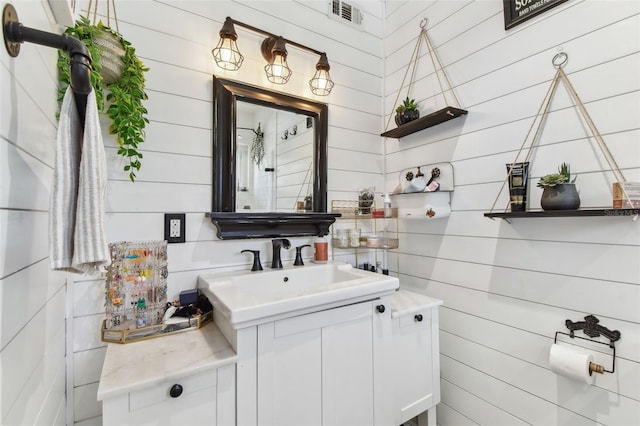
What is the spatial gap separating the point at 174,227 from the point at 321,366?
920 mm

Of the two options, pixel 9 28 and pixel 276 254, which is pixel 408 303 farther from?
pixel 9 28

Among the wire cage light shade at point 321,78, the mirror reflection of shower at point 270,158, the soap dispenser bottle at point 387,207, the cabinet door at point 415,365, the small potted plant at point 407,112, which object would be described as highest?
the wire cage light shade at point 321,78

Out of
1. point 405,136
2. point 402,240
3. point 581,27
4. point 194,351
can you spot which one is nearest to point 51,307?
point 194,351

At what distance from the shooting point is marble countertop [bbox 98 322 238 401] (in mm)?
880

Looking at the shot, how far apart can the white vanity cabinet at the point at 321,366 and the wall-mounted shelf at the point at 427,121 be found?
1054 mm

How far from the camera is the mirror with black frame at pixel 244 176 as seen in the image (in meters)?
1.51

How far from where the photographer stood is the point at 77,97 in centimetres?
65

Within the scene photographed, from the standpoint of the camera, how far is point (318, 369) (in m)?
1.17

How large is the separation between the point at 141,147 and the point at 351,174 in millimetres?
1240

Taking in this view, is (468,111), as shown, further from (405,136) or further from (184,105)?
(184,105)

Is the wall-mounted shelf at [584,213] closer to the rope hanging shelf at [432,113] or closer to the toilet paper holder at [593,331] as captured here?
the toilet paper holder at [593,331]

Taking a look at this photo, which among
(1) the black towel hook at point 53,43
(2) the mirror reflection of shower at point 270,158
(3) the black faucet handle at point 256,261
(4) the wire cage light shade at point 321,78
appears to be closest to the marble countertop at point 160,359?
(3) the black faucet handle at point 256,261

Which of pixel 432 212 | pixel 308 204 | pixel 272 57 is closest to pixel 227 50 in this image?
pixel 272 57

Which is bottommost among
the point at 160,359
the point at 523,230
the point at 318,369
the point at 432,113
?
the point at 318,369
